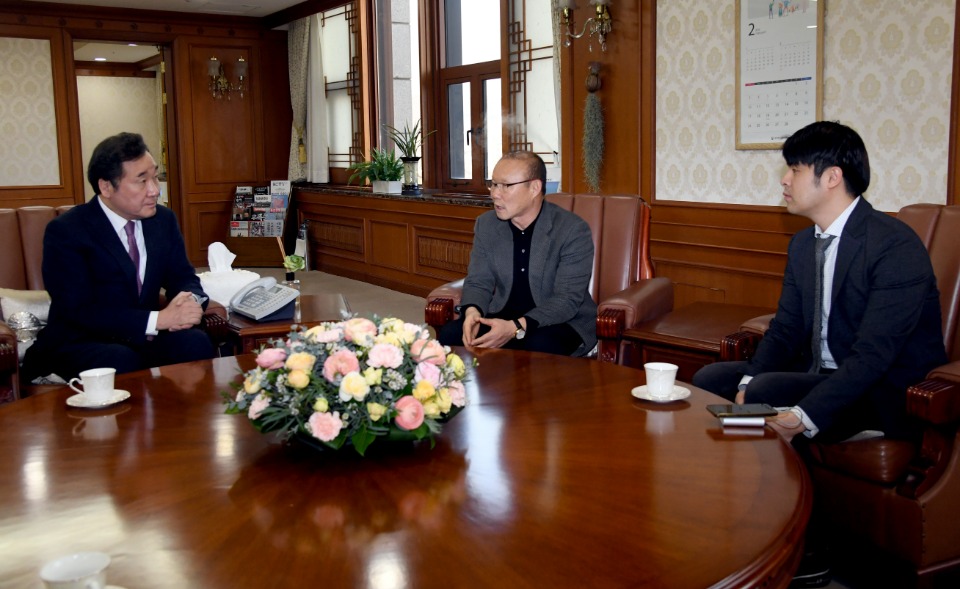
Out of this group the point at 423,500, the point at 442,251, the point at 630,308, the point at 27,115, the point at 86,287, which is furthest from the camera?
the point at 27,115

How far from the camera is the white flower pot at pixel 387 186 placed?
775 centimetres

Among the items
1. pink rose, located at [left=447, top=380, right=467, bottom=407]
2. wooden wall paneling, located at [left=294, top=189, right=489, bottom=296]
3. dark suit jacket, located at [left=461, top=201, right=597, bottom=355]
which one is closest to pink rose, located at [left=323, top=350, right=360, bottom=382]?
pink rose, located at [left=447, top=380, right=467, bottom=407]

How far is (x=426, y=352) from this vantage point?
175 cm

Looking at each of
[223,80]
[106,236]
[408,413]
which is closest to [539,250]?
[106,236]

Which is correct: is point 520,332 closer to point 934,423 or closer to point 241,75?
point 934,423

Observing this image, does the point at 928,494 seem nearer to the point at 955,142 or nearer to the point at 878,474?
the point at 878,474

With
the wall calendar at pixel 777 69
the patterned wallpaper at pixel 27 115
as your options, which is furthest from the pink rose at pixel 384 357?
the patterned wallpaper at pixel 27 115

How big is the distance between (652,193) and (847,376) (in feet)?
9.41

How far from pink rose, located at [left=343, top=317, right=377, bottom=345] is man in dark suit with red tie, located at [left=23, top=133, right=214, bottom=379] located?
154cm

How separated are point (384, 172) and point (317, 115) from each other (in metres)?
1.87

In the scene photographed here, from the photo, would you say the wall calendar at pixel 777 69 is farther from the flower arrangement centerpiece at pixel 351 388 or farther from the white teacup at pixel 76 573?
the white teacup at pixel 76 573

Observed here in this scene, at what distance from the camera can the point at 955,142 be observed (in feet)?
11.9

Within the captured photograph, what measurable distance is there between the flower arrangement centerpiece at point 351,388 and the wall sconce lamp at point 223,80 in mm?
8757

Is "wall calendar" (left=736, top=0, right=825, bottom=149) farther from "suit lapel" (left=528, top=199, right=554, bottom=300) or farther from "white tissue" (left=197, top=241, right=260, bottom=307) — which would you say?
"white tissue" (left=197, top=241, right=260, bottom=307)
